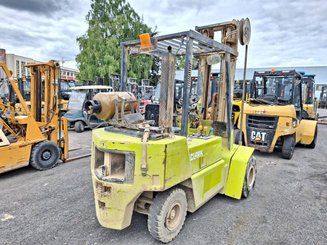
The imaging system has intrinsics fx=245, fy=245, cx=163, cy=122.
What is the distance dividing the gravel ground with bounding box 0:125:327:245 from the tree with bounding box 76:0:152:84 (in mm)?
16111

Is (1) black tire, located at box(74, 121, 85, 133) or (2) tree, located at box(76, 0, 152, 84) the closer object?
(1) black tire, located at box(74, 121, 85, 133)

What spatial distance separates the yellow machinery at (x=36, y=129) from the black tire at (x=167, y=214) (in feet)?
12.3

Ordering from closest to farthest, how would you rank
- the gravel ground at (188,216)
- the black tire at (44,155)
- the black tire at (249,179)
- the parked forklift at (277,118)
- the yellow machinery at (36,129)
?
1. the gravel ground at (188,216)
2. the black tire at (249,179)
3. the yellow machinery at (36,129)
4. the black tire at (44,155)
5. the parked forklift at (277,118)

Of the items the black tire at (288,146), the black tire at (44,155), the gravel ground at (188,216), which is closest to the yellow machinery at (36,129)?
the black tire at (44,155)

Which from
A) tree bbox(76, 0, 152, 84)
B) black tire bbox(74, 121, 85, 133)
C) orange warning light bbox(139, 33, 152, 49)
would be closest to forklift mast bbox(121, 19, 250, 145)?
orange warning light bbox(139, 33, 152, 49)

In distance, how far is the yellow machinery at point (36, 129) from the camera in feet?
16.6

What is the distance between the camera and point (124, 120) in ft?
9.30

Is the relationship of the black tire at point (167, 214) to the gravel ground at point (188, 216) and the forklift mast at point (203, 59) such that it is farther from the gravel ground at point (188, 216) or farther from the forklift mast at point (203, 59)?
the forklift mast at point (203, 59)

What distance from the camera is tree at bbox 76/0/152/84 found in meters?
20.2

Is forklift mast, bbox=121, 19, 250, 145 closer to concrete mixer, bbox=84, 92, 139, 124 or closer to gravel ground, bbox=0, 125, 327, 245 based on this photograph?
concrete mixer, bbox=84, 92, 139, 124

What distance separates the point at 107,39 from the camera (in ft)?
67.6

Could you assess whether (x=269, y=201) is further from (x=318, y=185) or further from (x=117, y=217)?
(x=117, y=217)

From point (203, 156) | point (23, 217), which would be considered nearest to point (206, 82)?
point (203, 156)

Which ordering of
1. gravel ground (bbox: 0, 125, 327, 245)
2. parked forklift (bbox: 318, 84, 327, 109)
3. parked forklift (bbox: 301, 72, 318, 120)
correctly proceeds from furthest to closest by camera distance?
parked forklift (bbox: 318, 84, 327, 109) → parked forklift (bbox: 301, 72, 318, 120) → gravel ground (bbox: 0, 125, 327, 245)
